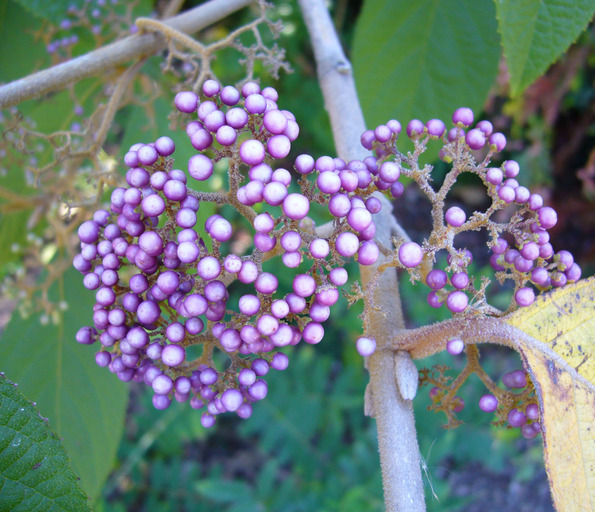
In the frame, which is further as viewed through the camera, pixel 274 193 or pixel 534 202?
pixel 534 202

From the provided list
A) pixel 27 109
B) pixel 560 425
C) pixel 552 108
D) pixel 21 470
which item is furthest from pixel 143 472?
pixel 552 108

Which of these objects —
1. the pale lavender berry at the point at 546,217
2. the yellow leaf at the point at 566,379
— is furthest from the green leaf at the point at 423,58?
the yellow leaf at the point at 566,379

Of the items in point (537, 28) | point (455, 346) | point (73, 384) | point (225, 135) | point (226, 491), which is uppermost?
point (225, 135)

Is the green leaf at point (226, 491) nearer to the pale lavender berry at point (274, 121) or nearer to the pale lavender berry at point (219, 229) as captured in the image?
the pale lavender berry at point (219, 229)

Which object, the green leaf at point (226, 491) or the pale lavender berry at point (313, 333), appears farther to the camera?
the green leaf at point (226, 491)

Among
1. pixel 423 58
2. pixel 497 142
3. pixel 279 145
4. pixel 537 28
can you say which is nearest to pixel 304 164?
pixel 279 145

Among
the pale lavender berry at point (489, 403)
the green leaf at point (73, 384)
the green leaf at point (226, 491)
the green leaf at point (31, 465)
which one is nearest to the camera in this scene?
the green leaf at point (31, 465)

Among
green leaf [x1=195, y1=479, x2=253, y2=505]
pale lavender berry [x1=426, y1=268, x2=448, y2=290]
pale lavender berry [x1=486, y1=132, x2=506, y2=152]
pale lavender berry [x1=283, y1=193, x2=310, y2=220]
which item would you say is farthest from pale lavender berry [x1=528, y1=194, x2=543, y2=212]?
green leaf [x1=195, y1=479, x2=253, y2=505]

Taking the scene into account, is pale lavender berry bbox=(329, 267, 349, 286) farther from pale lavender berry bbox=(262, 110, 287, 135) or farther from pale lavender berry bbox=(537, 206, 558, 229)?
pale lavender berry bbox=(537, 206, 558, 229)

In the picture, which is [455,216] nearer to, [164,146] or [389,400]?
[389,400]
